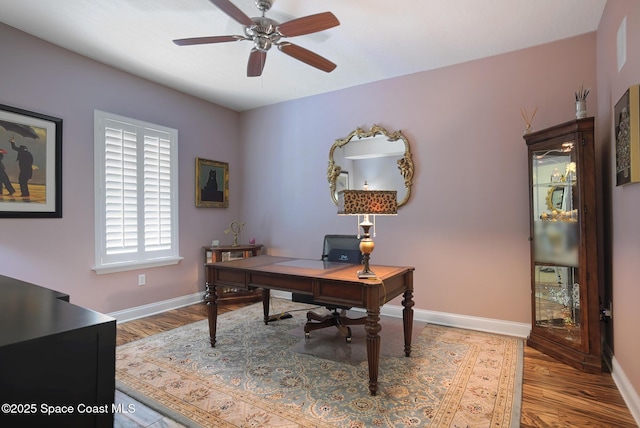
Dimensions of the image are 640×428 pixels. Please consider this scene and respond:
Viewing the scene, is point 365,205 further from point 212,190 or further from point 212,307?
point 212,190

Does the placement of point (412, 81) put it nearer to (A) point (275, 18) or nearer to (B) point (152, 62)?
(A) point (275, 18)

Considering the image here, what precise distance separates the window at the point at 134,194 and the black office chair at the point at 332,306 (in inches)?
71.9

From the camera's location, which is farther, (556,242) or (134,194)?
(134,194)

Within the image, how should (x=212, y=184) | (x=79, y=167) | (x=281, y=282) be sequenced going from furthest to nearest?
(x=212, y=184) → (x=79, y=167) → (x=281, y=282)

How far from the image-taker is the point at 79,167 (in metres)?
3.18

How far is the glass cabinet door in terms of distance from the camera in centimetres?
253

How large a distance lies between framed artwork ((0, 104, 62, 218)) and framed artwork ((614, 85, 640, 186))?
4.22 metres

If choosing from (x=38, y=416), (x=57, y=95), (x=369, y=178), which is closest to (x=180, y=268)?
(x=57, y=95)

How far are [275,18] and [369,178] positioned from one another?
1.92 m

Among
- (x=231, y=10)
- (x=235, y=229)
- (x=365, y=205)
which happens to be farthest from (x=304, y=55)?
(x=235, y=229)

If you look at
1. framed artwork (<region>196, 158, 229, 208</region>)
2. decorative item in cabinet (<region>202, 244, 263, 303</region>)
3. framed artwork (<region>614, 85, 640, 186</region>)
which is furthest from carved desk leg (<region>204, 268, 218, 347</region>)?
framed artwork (<region>614, 85, 640, 186</region>)

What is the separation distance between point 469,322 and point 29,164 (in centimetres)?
428

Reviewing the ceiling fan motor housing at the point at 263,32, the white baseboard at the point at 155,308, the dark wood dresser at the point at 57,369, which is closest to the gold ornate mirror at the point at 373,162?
the ceiling fan motor housing at the point at 263,32

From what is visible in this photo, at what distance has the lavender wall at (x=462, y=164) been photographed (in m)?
3.02
